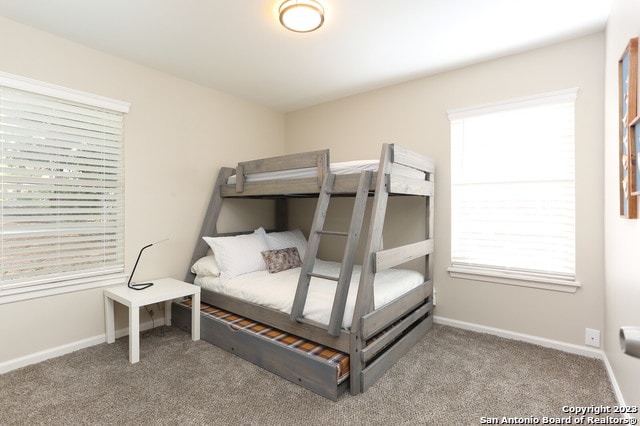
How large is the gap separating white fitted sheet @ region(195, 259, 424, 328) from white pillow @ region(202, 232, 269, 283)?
0.07 m

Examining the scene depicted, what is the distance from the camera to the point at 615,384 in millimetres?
1989

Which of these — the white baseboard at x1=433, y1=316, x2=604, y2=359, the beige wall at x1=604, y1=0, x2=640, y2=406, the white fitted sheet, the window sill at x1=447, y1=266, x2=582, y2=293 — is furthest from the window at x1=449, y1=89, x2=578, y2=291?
the white fitted sheet

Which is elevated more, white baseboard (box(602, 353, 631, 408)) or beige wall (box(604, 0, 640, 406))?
beige wall (box(604, 0, 640, 406))

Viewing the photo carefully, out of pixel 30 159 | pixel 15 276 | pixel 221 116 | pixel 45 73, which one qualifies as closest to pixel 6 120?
pixel 30 159

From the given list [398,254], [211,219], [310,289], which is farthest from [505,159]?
[211,219]

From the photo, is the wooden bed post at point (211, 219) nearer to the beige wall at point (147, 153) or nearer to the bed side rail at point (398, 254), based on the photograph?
the beige wall at point (147, 153)

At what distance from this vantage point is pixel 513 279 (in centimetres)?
273

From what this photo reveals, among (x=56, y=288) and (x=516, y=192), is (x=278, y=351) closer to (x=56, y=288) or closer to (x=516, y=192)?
(x=56, y=288)

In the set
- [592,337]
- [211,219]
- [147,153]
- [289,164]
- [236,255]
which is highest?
[147,153]

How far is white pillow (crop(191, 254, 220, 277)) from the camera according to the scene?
3.01 m

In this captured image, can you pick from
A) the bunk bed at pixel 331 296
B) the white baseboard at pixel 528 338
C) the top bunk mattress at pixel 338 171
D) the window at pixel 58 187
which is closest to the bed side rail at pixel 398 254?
the bunk bed at pixel 331 296

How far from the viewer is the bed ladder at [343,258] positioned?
205 cm

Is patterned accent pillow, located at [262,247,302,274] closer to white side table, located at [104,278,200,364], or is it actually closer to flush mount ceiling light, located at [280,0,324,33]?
white side table, located at [104,278,200,364]

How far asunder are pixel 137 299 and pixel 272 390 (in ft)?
3.95
